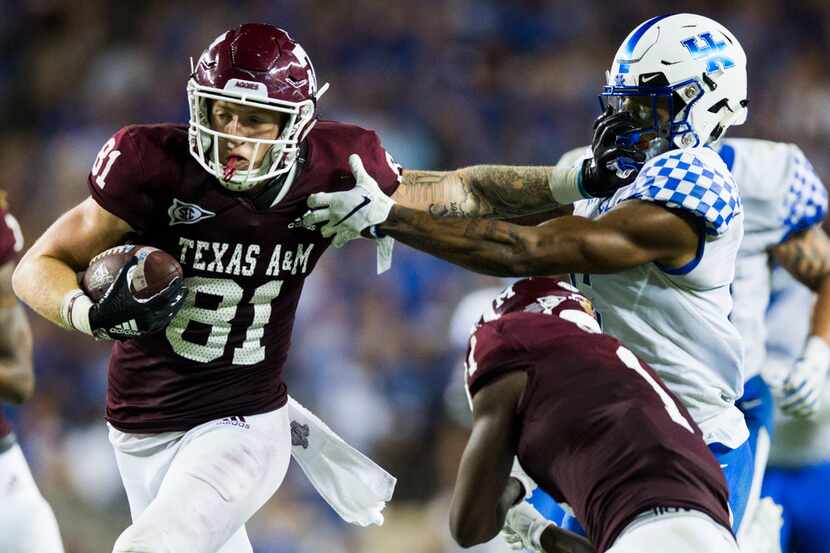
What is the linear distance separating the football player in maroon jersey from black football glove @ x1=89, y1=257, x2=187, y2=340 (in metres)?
1.03

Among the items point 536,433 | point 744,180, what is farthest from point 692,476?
point 744,180

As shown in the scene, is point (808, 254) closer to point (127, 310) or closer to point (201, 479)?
point (201, 479)

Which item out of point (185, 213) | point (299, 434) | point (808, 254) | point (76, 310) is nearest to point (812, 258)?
point (808, 254)

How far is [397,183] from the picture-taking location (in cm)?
346

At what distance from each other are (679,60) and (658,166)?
1.29 feet

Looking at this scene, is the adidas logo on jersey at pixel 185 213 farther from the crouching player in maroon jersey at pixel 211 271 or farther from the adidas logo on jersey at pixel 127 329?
the adidas logo on jersey at pixel 127 329

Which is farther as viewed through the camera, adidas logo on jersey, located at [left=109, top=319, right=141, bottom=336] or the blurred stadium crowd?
the blurred stadium crowd

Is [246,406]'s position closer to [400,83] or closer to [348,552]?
[348,552]

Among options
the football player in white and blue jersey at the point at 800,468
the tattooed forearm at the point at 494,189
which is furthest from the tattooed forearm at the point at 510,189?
the football player in white and blue jersey at the point at 800,468

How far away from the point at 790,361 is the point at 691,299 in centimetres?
180

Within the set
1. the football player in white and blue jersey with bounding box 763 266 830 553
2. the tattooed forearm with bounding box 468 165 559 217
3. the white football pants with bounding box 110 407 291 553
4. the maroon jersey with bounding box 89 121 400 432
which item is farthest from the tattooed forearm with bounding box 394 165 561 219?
the football player in white and blue jersey with bounding box 763 266 830 553

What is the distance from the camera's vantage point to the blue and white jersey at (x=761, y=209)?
4.27 meters

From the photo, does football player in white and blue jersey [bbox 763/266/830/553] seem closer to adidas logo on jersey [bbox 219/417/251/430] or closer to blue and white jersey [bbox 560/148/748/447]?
blue and white jersey [bbox 560/148/748/447]

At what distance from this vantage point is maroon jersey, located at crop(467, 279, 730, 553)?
8.19ft
